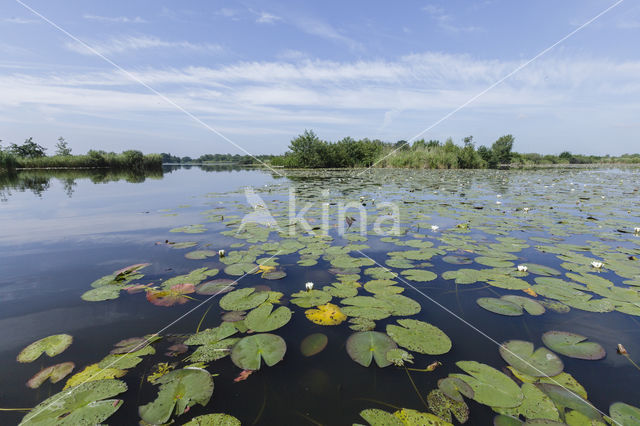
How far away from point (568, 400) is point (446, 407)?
70 centimetres

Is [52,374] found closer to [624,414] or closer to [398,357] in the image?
[398,357]

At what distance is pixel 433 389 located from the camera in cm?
149

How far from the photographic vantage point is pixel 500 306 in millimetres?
2320

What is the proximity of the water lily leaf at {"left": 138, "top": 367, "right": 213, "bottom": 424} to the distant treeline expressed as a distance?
4586 centimetres

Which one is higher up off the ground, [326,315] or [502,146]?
[502,146]

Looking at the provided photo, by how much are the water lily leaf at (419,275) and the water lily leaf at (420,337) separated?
2.78ft

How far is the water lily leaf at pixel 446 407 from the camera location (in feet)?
4.33

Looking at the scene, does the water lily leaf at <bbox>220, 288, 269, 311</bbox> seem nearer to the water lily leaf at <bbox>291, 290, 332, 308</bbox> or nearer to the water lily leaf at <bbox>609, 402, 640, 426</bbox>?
the water lily leaf at <bbox>291, 290, 332, 308</bbox>

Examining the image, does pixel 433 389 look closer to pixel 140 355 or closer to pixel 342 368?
pixel 342 368

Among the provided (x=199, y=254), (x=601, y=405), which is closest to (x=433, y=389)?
(x=601, y=405)

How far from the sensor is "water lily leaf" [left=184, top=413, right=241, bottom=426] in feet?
4.24

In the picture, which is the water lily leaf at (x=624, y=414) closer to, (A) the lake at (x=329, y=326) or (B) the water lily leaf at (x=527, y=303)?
(A) the lake at (x=329, y=326)

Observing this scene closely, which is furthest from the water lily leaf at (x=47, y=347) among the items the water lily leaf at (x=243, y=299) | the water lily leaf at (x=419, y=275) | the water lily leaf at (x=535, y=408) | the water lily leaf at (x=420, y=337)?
the water lily leaf at (x=419, y=275)

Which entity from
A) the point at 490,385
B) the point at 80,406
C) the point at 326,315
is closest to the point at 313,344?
the point at 326,315
